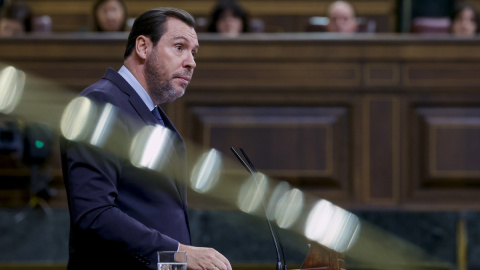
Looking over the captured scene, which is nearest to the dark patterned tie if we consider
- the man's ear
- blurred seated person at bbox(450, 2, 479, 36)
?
the man's ear

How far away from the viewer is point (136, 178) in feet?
6.08

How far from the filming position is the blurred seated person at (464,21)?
5.63 m

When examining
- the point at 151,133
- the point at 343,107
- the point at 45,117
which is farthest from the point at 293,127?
the point at 151,133

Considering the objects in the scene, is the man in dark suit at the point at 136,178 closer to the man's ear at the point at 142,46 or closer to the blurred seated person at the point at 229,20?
the man's ear at the point at 142,46

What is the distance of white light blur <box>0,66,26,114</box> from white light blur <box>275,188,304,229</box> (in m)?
1.59

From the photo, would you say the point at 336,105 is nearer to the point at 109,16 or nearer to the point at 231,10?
the point at 231,10

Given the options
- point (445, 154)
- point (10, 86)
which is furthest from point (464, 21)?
point (10, 86)

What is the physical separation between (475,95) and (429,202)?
2.15 feet

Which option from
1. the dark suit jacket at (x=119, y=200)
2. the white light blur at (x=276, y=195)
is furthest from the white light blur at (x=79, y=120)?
the white light blur at (x=276, y=195)

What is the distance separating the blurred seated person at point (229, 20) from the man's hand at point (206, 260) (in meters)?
3.78

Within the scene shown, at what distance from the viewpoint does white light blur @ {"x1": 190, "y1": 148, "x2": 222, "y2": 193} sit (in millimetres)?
4875

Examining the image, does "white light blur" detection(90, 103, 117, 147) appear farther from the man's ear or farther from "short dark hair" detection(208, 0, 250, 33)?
"short dark hair" detection(208, 0, 250, 33)

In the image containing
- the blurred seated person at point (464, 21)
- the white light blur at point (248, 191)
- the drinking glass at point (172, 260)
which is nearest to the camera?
the drinking glass at point (172, 260)

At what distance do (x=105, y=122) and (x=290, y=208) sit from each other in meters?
3.21
